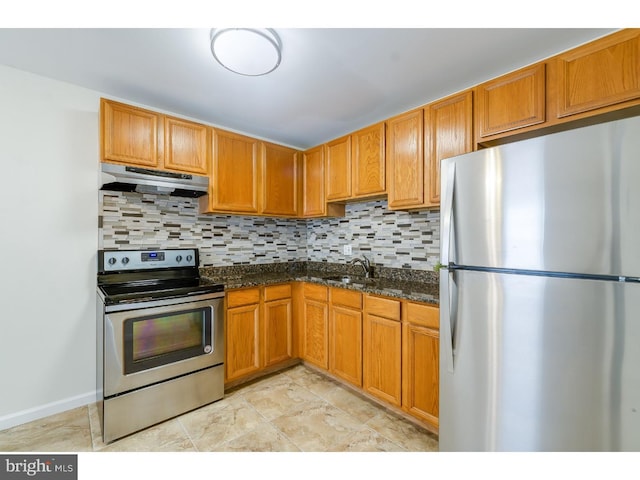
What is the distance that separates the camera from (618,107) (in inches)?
52.8

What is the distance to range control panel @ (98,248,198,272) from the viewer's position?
7.16 feet

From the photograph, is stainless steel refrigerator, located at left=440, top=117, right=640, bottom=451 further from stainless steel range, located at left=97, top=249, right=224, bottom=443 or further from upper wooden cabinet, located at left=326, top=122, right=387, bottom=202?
stainless steel range, located at left=97, top=249, right=224, bottom=443

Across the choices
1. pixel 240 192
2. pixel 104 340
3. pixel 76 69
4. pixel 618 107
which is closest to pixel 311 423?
pixel 104 340

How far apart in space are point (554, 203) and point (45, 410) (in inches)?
128

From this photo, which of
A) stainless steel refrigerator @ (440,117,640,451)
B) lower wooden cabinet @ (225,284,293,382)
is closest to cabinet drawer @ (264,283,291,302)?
lower wooden cabinet @ (225,284,293,382)

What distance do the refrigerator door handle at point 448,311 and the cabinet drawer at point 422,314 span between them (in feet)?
1.22

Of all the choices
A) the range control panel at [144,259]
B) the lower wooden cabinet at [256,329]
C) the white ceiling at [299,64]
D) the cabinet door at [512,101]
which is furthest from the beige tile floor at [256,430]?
the white ceiling at [299,64]

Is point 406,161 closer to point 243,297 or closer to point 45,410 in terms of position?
point 243,297

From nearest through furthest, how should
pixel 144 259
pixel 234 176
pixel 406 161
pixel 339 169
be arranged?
pixel 406 161 → pixel 144 259 → pixel 234 176 → pixel 339 169

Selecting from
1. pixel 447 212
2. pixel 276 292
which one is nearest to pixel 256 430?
pixel 276 292

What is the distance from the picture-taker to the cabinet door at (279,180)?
9.21 ft

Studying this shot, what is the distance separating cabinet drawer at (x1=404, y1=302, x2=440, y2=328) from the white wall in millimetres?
2367

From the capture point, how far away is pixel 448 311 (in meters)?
1.37
